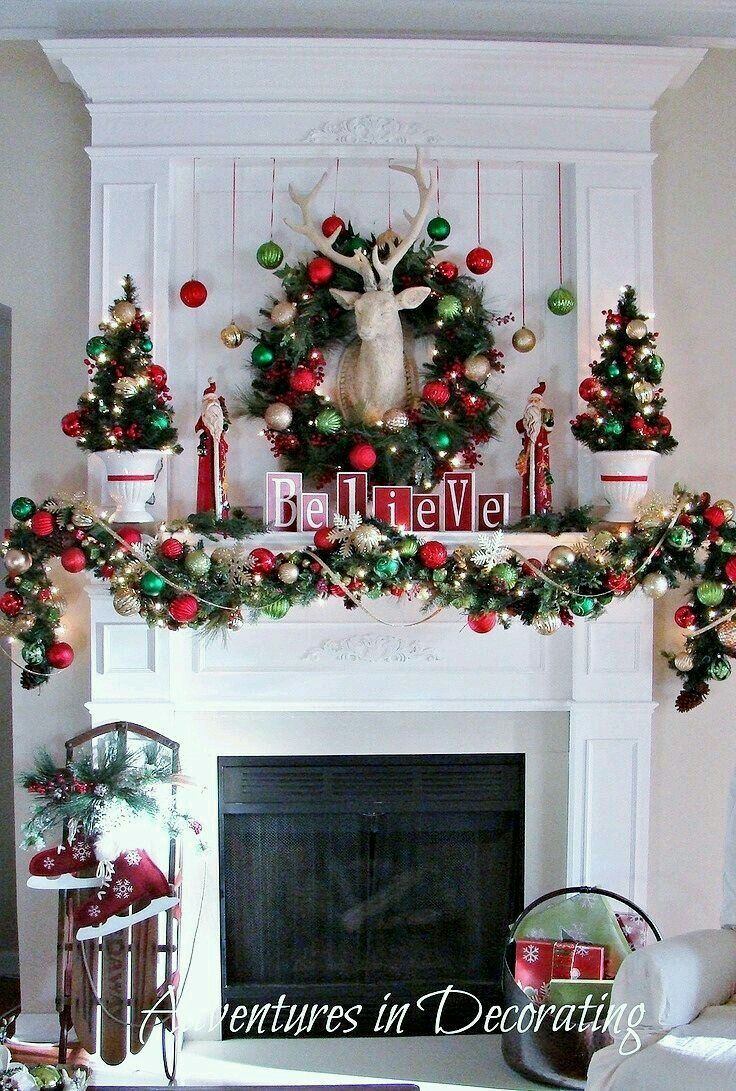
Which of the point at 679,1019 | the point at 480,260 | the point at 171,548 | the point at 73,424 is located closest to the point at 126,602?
the point at 171,548

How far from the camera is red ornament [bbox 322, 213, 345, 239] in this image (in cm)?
265

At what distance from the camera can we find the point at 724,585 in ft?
8.29

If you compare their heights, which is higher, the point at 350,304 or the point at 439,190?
the point at 439,190

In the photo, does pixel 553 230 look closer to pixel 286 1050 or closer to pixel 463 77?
pixel 463 77

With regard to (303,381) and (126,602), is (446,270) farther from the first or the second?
(126,602)

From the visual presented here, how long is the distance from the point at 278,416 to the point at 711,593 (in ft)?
4.28

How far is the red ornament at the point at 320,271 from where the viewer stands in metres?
2.62

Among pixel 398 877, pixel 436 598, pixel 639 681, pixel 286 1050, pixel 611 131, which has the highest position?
pixel 611 131

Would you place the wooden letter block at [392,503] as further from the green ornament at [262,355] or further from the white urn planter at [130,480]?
the white urn planter at [130,480]

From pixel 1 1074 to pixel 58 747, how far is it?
0.88 meters

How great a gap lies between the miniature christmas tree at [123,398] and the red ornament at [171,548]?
283 millimetres

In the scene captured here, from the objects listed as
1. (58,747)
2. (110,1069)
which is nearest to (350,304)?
(58,747)

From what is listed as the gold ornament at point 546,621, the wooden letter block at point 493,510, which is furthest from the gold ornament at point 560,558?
the wooden letter block at point 493,510

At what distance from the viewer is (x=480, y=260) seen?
8.76 ft
